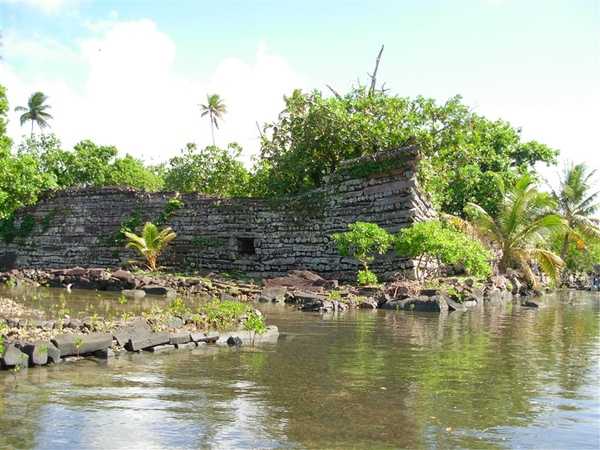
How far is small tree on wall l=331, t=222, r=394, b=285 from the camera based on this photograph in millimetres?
18203

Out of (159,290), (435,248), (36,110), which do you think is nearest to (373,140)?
(435,248)

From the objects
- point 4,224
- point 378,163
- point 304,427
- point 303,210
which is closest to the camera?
point 304,427

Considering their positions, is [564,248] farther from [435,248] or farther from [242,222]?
[242,222]

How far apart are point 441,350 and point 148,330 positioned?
4.12 meters

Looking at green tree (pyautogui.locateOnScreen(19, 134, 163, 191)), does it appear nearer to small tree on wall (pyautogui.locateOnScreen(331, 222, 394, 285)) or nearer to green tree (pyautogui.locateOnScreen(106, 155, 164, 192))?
green tree (pyautogui.locateOnScreen(106, 155, 164, 192))

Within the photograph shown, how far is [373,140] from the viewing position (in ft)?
79.4

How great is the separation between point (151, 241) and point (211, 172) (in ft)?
39.1

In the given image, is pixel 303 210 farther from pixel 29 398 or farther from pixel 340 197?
pixel 29 398

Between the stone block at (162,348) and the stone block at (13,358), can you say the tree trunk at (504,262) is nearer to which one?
the stone block at (162,348)

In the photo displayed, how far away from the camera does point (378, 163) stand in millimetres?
20406

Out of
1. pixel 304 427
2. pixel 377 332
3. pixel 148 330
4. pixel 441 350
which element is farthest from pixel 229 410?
pixel 377 332

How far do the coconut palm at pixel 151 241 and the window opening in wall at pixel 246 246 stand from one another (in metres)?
2.45

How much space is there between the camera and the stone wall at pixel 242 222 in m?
20.1

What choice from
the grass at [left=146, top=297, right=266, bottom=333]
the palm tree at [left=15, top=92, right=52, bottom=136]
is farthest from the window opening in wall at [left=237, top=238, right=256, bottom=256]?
the palm tree at [left=15, top=92, right=52, bottom=136]
